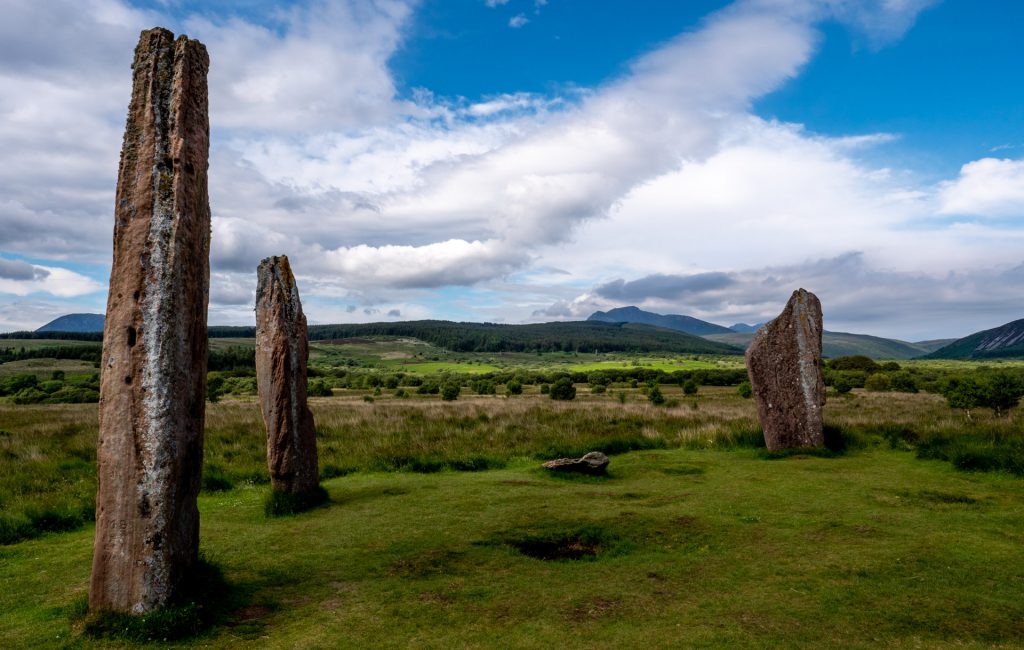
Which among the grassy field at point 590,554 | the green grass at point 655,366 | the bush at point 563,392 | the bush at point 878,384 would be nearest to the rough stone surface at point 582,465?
the grassy field at point 590,554

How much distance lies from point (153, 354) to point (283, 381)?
15.5ft

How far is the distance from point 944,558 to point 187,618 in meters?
8.49

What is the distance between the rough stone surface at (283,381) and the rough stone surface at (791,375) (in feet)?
37.7

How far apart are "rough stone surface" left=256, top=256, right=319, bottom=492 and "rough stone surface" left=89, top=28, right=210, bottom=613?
13.6 feet

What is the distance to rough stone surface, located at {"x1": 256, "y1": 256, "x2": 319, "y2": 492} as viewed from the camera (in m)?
10.4

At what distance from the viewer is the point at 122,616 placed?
558 cm

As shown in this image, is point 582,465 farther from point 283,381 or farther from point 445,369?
point 445,369

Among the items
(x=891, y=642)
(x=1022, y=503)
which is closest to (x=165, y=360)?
(x=891, y=642)

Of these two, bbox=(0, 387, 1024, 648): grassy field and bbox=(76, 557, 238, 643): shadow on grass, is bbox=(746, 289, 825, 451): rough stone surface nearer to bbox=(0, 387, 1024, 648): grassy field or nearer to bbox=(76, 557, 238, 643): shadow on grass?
bbox=(0, 387, 1024, 648): grassy field

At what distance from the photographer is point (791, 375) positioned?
50.4ft

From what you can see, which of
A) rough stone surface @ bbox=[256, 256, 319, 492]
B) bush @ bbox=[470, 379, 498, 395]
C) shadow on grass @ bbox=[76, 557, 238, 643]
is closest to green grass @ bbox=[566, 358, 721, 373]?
bush @ bbox=[470, 379, 498, 395]

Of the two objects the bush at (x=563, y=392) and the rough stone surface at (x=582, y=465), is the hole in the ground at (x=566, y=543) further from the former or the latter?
the bush at (x=563, y=392)

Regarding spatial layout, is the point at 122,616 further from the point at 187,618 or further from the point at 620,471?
the point at 620,471

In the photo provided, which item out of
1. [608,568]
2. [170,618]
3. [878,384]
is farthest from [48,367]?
[878,384]
